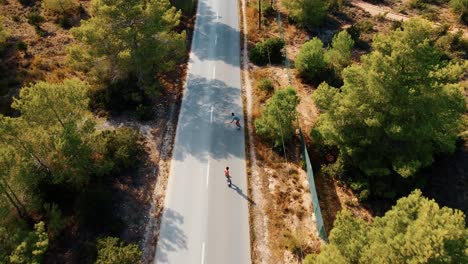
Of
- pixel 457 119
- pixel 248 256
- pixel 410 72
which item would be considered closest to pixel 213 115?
pixel 248 256

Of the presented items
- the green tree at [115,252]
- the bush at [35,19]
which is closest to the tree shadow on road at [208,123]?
the green tree at [115,252]

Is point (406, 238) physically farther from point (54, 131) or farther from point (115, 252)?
point (54, 131)

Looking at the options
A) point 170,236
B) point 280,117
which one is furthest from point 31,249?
point 280,117

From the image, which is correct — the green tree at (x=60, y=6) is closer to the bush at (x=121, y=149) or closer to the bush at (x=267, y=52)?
the bush at (x=121, y=149)

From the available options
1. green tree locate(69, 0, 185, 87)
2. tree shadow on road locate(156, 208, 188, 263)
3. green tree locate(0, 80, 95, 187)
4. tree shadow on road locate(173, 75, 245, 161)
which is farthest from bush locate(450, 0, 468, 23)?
green tree locate(0, 80, 95, 187)

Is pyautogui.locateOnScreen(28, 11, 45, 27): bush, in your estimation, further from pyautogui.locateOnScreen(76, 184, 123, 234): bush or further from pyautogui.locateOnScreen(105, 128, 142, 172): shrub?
pyautogui.locateOnScreen(76, 184, 123, 234): bush

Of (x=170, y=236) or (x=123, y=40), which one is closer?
(x=170, y=236)

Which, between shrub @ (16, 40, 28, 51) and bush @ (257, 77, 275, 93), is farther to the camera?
shrub @ (16, 40, 28, 51)
